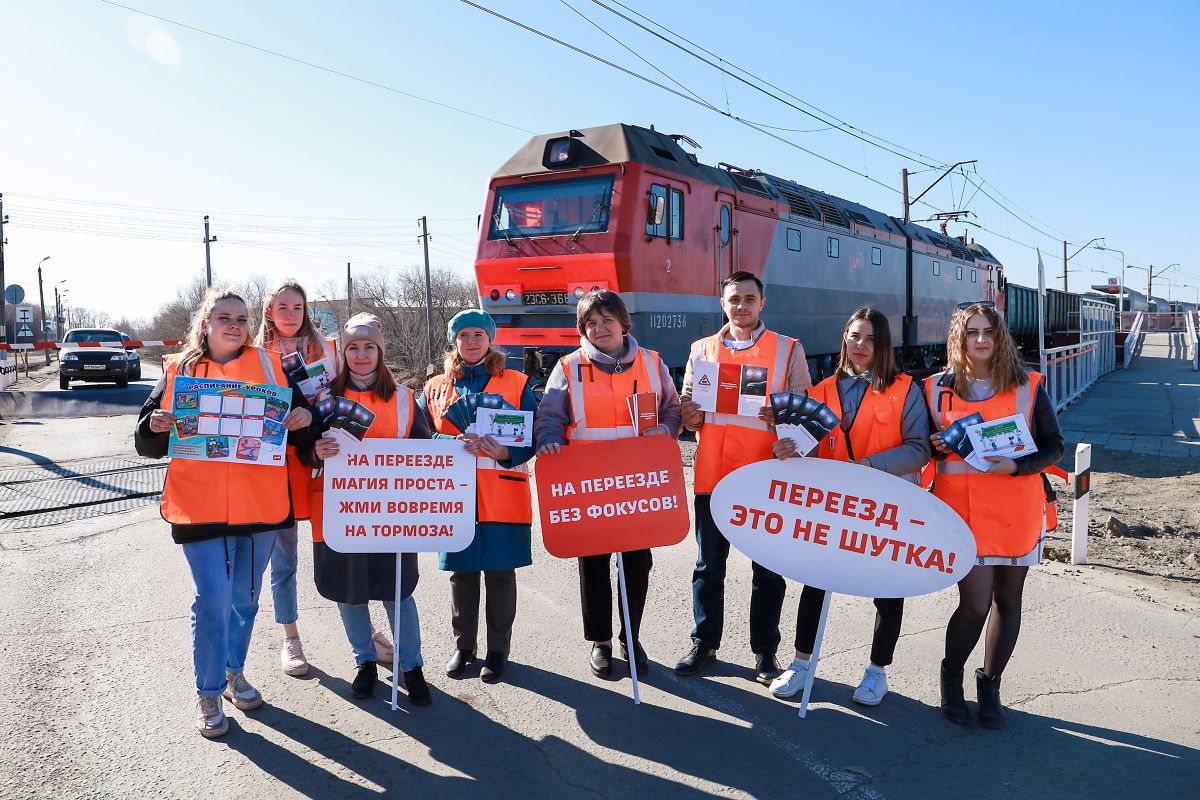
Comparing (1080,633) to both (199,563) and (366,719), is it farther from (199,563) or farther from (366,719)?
(199,563)

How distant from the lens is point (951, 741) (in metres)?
3.58

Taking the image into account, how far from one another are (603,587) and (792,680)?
0.99 metres

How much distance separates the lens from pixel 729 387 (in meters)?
4.23

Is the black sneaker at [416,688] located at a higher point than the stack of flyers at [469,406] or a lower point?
lower

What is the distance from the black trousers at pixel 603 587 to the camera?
4285mm

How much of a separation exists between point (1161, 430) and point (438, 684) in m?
12.6

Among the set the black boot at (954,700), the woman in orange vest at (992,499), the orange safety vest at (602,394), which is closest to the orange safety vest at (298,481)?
the orange safety vest at (602,394)

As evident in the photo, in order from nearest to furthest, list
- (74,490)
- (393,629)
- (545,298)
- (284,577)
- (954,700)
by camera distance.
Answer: (954,700), (393,629), (284,577), (74,490), (545,298)

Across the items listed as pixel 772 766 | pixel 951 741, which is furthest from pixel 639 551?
pixel 951 741

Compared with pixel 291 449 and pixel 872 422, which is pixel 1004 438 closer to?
pixel 872 422

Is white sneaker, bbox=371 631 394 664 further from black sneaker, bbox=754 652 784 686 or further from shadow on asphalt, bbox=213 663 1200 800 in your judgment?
black sneaker, bbox=754 652 784 686

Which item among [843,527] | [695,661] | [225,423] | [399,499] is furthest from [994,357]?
[225,423]

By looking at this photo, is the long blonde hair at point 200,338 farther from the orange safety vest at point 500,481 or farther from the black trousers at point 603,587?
the black trousers at point 603,587

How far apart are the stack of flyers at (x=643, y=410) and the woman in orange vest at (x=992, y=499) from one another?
4.23 feet
